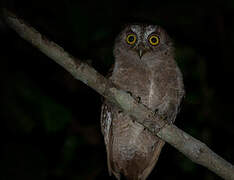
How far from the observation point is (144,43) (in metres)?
3.78

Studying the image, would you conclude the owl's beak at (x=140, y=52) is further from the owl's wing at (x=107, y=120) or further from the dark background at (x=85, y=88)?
the dark background at (x=85, y=88)

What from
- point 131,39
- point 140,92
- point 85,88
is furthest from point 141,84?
point 85,88

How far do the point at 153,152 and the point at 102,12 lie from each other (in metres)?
2.14

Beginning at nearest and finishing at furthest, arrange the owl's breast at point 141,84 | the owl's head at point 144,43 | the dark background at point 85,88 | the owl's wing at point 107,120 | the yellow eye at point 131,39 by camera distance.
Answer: the owl's breast at point 141,84 → the owl's wing at point 107,120 → the owl's head at point 144,43 → the yellow eye at point 131,39 → the dark background at point 85,88

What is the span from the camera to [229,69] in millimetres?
5309

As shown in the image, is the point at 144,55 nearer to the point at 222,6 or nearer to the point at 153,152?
the point at 153,152

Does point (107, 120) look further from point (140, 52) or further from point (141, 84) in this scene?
point (140, 52)

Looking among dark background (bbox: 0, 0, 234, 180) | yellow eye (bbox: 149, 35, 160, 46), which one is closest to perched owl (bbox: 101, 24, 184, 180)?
yellow eye (bbox: 149, 35, 160, 46)

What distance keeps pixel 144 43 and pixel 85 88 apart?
1.67 m

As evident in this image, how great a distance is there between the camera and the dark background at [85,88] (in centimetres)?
422

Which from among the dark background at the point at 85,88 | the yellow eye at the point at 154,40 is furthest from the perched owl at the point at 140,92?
the dark background at the point at 85,88

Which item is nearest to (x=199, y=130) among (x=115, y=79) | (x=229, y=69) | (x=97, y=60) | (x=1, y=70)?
(x=229, y=69)

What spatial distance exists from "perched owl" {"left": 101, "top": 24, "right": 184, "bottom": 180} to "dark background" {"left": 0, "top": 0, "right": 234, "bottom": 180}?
55cm

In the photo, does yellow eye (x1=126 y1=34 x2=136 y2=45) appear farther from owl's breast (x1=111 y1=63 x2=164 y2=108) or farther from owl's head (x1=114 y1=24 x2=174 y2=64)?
owl's breast (x1=111 y1=63 x2=164 y2=108)
